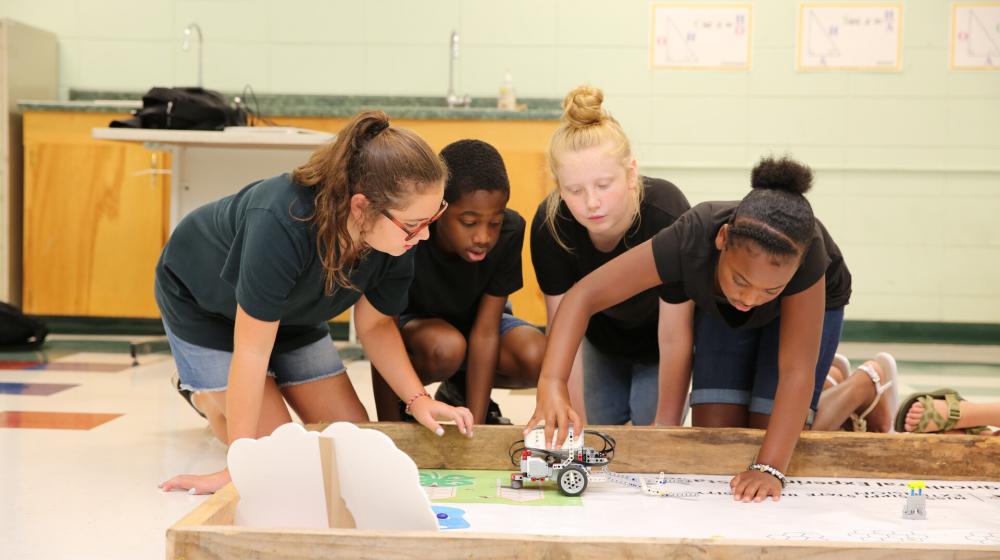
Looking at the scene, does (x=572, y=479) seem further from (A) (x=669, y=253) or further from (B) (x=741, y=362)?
(B) (x=741, y=362)

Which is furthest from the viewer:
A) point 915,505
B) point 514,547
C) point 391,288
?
point 391,288

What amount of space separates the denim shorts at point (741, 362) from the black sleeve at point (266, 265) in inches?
40.6

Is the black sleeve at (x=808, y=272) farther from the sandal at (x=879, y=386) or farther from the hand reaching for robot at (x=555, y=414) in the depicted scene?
the sandal at (x=879, y=386)

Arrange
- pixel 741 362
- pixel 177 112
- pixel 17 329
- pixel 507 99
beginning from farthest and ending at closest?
pixel 507 99 → pixel 17 329 → pixel 177 112 → pixel 741 362

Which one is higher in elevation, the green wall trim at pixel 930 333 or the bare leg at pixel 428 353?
the bare leg at pixel 428 353

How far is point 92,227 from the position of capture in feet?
16.8

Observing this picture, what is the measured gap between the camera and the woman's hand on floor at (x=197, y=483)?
7.13ft

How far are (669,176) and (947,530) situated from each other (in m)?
4.26

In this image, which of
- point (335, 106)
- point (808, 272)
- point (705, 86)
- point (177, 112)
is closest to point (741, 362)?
point (808, 272)

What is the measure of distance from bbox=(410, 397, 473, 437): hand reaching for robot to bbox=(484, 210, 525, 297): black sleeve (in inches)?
19.6

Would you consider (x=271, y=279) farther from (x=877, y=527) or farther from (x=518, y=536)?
(x=877, y=527)

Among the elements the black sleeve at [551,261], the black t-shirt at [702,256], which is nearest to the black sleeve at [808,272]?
the black t-shirt at [702,256]

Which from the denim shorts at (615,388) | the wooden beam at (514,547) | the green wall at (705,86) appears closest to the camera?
the wooden beam at (514,547)

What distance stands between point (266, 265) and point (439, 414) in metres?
0.48
